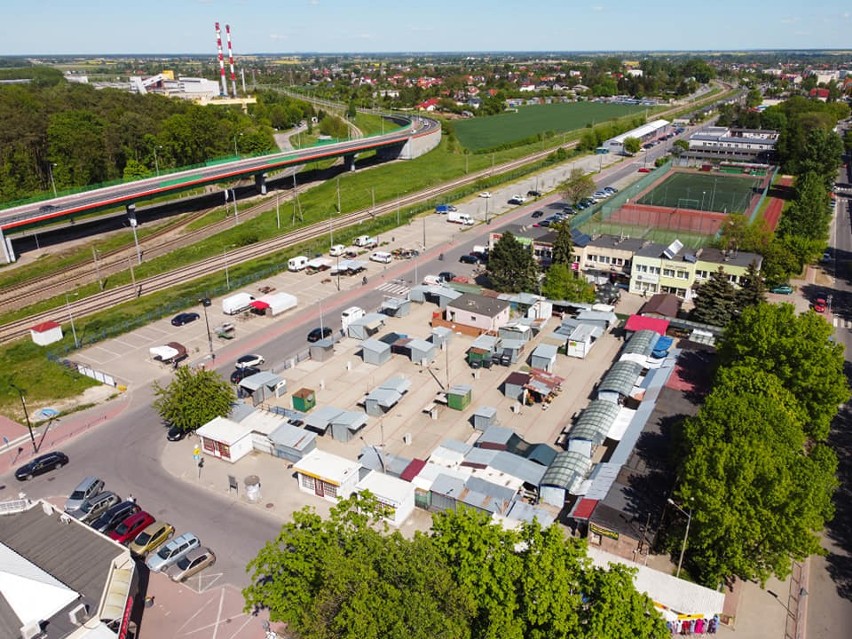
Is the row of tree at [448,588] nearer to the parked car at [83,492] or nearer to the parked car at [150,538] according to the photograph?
the parked car at [150,538]

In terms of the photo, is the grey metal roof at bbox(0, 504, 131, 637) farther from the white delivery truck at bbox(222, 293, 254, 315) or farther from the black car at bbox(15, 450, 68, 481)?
the white delivery truck at bbox(222, 293, 254, 315)

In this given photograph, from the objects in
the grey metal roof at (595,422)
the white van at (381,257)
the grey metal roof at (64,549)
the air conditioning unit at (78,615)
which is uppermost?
the air conditioning unit at (78,615)

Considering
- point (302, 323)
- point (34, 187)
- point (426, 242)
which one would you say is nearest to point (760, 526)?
point (302, 323)

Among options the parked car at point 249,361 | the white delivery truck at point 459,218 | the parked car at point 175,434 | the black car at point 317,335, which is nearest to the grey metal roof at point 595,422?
the black car at point 317,335

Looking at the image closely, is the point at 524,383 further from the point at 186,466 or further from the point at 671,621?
the point at 186,466

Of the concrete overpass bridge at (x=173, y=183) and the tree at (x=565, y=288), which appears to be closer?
the tree at (x=565, y=288)

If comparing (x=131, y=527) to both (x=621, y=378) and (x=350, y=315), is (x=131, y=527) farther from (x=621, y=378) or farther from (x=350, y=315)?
(x=621, y=378)
